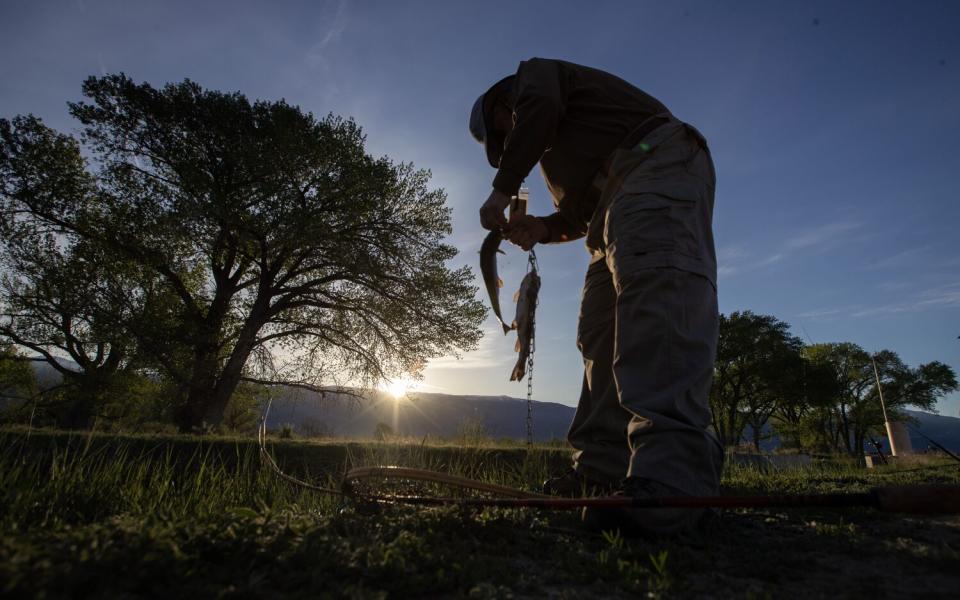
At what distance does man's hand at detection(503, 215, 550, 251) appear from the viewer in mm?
3344

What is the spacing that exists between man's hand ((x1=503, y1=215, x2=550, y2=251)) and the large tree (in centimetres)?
1308

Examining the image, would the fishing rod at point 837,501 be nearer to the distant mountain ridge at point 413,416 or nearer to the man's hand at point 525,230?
the man's hand at point 525,230

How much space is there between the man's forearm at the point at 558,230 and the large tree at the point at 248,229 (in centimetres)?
1302

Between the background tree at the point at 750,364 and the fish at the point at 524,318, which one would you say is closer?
the fish at the point at 524,318

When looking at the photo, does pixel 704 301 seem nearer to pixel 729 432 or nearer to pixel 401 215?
pixel 401 215

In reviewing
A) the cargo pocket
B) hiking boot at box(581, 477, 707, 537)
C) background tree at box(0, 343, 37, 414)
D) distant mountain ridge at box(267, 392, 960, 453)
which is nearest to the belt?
the cargo pocket

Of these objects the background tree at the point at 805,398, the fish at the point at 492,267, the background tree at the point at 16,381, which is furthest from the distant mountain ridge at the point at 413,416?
the background tree at the point at 16,381

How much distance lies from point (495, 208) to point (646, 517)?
181 centimetres

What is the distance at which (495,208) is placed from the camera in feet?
9.04

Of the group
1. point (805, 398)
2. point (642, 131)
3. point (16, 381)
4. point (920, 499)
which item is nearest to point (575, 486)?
point (920, 499)

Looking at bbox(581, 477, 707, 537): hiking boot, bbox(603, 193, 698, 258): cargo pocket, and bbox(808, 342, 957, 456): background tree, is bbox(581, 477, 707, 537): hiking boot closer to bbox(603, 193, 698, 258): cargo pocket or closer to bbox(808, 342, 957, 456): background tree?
bbox(603, 193, 698, 258): cargo pocket

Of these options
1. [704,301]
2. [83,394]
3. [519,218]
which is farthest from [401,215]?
[704,301]

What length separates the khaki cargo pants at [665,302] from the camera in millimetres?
1825

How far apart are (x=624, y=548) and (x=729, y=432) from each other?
48145mm
